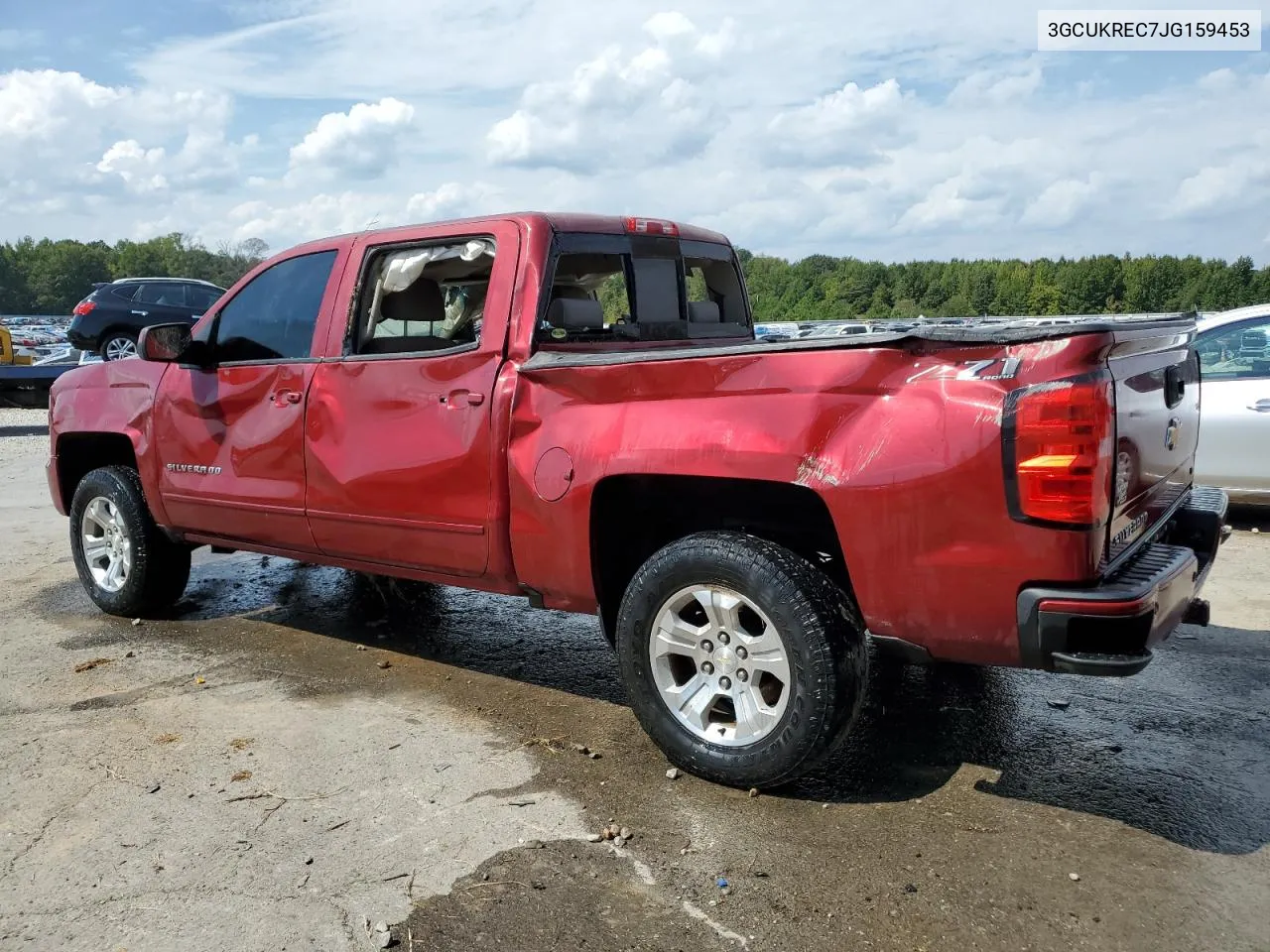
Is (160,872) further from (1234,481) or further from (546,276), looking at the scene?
(1234,481)

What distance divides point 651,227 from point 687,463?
177 centimetres

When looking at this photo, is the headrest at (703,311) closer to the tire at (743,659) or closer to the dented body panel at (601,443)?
the dented body panel at (601,443)

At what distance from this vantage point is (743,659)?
346cm

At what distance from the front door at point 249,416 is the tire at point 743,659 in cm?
193

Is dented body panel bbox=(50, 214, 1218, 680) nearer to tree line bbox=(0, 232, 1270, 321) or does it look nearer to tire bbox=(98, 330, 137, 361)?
tire bbox=(98, 330, 137, 361)

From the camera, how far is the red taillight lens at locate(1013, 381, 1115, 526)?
2.84 m

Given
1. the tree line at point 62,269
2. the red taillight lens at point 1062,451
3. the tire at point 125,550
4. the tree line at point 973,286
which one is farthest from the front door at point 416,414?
the tree line at point 62,269

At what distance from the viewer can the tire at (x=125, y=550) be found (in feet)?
18.3

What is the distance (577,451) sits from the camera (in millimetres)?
3736

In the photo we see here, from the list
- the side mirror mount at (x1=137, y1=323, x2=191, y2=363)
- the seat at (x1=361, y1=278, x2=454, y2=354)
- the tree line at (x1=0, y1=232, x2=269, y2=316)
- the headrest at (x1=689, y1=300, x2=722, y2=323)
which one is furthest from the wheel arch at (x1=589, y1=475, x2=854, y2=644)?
the tree line at (x1=0, y1=232, x2=269, y2=316)

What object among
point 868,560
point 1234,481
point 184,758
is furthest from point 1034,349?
point 1234,481

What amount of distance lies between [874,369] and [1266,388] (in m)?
5.38

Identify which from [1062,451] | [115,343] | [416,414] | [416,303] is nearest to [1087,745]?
[1062,451]

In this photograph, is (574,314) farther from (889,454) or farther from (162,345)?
(162,345)
